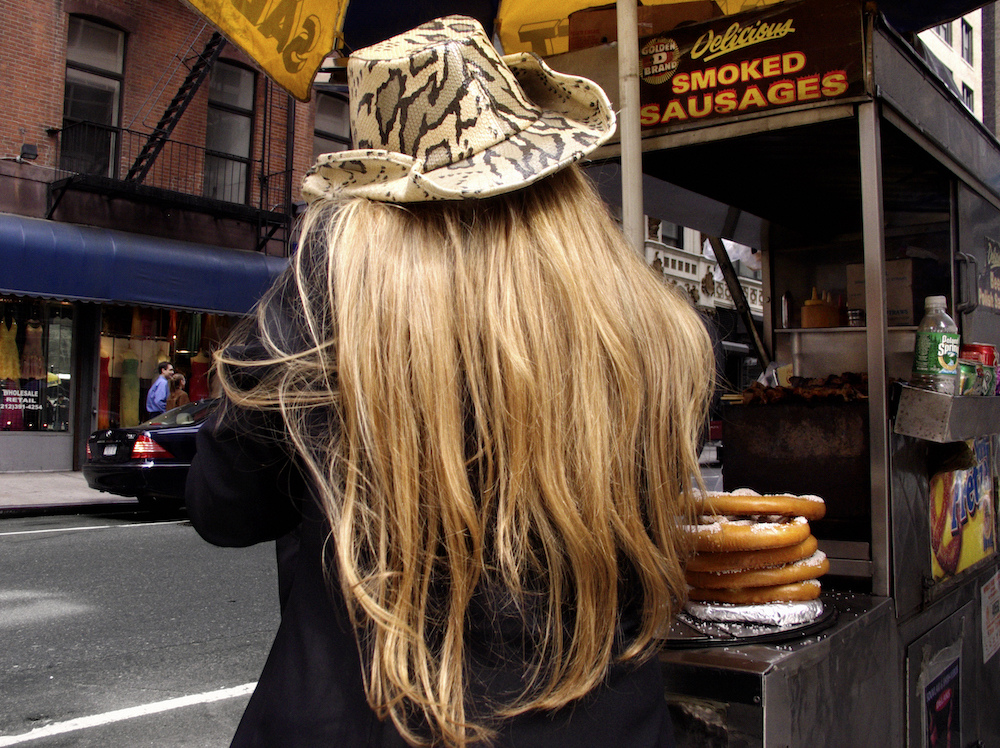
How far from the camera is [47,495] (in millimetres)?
11148

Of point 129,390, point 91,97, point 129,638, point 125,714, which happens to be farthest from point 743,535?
point 91,97

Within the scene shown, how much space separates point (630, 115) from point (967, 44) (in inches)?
1330

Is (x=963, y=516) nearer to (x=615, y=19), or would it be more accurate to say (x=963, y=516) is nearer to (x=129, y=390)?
(x=615, y=19)

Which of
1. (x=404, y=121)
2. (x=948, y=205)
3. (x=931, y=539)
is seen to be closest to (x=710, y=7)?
(x=948, y=205)

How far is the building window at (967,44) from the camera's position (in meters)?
29.0

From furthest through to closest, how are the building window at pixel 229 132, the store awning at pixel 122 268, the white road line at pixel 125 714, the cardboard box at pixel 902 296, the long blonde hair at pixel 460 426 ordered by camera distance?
the building window at pixel 229 132, the store awning at pixel 122 268, the white road line at pixel 125 714, the cardboard box at pixel 902 296, the long blonde hair at pixel 460 426

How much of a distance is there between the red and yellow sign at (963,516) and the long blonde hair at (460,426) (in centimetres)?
207

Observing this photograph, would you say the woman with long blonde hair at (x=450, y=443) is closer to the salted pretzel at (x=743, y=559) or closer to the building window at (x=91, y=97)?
the salted pretzel at (x=743, y=559)

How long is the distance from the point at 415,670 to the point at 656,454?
456 millimetres

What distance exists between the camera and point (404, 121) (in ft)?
4.03

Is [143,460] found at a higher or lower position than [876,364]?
lower

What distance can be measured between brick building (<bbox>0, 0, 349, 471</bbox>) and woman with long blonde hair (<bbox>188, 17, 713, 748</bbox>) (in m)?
12.8

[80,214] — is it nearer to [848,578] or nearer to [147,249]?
[147,249]

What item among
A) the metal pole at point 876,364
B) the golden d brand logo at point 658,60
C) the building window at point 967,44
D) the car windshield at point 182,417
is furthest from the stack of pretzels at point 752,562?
the building window at point 967,44
